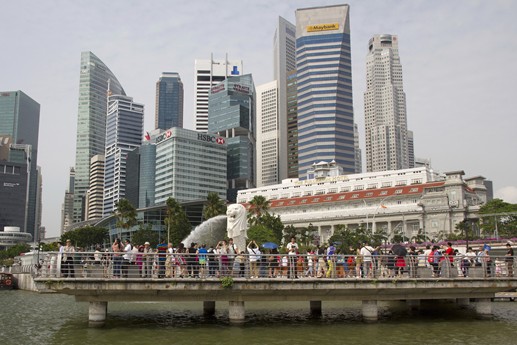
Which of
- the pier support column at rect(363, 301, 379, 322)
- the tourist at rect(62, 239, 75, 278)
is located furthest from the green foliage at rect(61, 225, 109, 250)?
the pier support column at rect(363, 301, 379, 322)

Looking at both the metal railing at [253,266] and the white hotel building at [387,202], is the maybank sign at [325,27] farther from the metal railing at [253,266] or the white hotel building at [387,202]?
the metal railing at [253,266]

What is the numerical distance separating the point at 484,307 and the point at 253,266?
13.4 metres

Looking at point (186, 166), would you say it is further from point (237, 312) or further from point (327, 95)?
point (237, 312)

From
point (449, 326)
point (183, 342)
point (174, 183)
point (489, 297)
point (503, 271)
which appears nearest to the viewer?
point (183, 342)

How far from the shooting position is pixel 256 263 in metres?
25.1

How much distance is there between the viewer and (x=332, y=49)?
192m

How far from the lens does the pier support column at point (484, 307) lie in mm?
28062

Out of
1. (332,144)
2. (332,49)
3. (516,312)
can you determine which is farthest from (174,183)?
(516,312)

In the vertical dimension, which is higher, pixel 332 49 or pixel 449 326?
pixel 332 49

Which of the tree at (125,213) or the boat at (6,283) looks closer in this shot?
the boat at (6,283)

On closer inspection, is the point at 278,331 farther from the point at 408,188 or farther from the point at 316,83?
the point at 316,83

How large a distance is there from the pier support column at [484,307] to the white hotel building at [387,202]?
80.8 meters

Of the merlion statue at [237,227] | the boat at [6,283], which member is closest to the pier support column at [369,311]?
the merlion statue at [237,227]

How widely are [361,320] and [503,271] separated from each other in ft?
32.1
